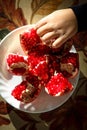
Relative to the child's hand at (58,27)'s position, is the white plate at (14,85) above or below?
below

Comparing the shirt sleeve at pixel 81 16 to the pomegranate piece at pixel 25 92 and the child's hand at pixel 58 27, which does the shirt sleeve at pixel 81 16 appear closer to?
the child's hand at pixel 58 27

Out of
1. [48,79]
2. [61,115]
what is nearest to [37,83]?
[48,79]

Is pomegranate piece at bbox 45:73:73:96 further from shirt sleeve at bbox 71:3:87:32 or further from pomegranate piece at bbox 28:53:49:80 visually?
shirt sleeve at bbox 71:3:87:32

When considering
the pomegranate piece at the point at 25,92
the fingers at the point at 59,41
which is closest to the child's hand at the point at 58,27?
the fingers at the point at 59,41

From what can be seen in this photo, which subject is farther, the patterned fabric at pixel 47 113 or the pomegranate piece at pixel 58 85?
the patterned fabric at pixel 47 113

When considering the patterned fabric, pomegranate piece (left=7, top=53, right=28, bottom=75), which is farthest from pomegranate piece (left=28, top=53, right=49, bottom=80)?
the patterned fabric

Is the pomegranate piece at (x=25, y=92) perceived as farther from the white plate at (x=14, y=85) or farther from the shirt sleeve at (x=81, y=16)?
the shirt sleeve at (x=81, y=16)
